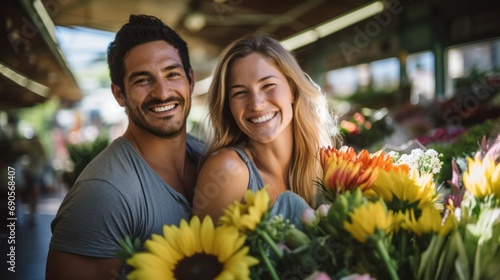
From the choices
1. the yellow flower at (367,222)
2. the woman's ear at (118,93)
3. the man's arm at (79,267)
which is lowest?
the man's arm at (79,267)

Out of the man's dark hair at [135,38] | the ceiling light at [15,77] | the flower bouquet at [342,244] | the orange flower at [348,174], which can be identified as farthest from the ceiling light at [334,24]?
the flower bouquet at [342,244]

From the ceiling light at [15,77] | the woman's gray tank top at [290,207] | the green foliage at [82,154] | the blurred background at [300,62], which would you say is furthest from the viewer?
the green foliage at [82,154]

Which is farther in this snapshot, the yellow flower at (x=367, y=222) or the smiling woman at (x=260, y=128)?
the smiling woman at (x=260, y=128)

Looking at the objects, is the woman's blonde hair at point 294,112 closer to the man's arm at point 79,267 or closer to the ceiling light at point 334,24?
the man's arm at point 79,267

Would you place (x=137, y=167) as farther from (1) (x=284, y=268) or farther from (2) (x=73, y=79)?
(2) (x=73, y=79)

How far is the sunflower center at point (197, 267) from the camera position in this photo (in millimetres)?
587

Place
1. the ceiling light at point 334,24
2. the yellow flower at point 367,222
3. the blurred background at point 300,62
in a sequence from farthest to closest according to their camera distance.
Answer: the ceiling light at point 334,24
the blurred background at point 300,62
the yellow flower at point 367,222

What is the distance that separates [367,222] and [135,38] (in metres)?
1.01

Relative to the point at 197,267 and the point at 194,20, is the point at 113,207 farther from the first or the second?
the point at 194,20

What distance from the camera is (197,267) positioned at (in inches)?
23.5

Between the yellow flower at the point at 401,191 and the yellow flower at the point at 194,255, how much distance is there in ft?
0.75

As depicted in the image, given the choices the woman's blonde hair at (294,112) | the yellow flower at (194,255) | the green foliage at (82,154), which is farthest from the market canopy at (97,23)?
the yellow flower at (194,255)

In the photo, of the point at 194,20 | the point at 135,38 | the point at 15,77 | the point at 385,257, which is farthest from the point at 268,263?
the point at 194,20

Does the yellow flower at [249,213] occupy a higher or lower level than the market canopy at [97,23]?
lower
